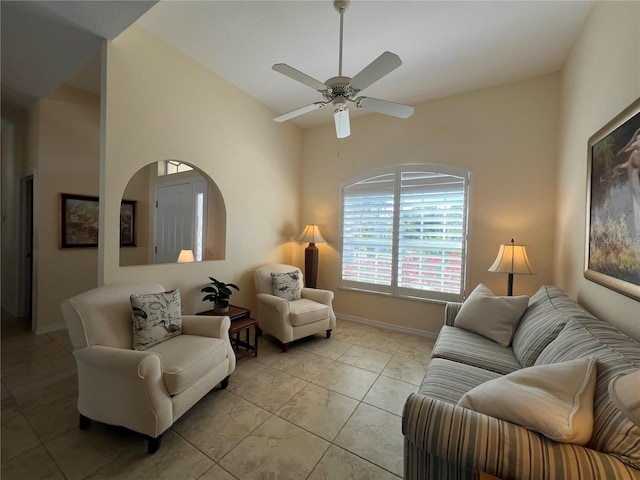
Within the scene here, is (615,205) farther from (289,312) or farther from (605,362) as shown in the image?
(289,312)

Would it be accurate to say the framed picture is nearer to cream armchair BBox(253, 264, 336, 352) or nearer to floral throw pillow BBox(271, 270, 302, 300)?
cream armchair BBox(253, 264, 336, 352)

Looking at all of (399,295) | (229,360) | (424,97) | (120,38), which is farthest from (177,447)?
(424,97)

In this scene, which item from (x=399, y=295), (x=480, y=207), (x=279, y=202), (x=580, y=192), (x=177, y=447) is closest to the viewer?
(x=177, y=447)

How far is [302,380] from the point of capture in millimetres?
2295

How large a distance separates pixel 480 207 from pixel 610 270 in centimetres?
156

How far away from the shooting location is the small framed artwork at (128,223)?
382 centimetres

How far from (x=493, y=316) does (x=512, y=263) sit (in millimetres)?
761

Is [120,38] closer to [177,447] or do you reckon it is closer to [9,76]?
[9,76]

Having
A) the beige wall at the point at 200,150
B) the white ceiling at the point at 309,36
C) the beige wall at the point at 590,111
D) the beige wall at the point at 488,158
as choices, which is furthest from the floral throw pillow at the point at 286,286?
the beige wall at the point at 590,111

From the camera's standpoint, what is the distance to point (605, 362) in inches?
40.1

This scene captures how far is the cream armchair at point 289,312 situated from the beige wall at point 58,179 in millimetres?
2428

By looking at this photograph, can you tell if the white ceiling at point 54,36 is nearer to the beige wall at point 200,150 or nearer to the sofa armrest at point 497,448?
the beige wall at point 200,150

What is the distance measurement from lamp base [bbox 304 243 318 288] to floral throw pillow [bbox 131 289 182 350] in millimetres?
1988

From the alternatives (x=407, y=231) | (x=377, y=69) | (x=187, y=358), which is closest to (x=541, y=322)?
(x=407, y=231)
